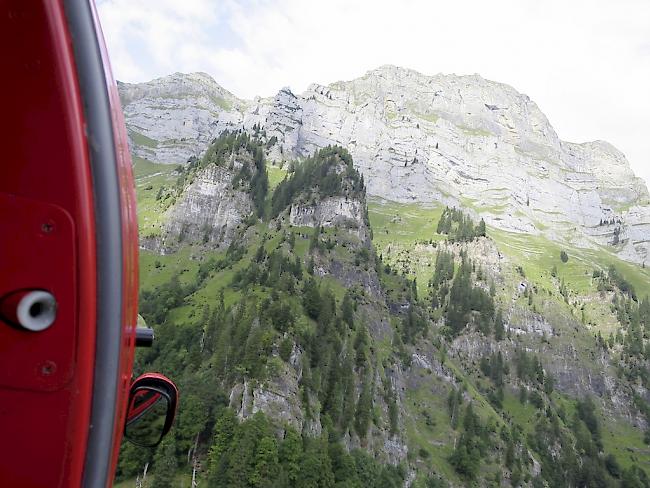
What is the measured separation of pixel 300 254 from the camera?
126 m

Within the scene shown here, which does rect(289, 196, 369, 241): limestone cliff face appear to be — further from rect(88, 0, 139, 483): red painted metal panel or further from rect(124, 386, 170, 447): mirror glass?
rect(88, 0, 139, 483): red painted metal panel

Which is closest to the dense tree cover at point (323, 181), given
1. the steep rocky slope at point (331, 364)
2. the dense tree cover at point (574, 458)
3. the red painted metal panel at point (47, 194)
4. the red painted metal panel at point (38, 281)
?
the steep rocky slope at point (331, 364)

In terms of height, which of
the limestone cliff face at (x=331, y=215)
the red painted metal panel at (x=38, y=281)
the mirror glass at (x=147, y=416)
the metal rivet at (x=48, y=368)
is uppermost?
the red painted metal panel at (x=38, y=281)

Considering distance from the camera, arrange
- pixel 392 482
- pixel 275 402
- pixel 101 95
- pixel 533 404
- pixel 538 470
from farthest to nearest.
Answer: pixel 533 404
pixel 538 470
pixel 392 482
pixel 275 402
pixel 101 95

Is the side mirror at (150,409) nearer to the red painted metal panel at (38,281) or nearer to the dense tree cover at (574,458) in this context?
the red painted metal panel at (38,281)

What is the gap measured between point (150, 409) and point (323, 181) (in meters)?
157

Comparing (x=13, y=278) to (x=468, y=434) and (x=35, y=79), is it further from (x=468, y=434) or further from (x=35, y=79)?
(x=468, y=434)

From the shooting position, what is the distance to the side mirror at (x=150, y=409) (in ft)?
14.2

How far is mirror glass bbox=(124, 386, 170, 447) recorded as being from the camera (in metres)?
4.34

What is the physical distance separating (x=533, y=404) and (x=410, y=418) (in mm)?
75363

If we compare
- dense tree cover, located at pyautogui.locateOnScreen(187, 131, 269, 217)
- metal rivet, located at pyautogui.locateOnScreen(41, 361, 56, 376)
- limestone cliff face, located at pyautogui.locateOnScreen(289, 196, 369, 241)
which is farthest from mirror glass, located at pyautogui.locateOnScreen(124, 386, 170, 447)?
dense tree cover, located at pyautogui.locateOnScreen(187, 131, 269, 217)

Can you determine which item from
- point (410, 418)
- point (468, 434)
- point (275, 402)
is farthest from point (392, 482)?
point (468, 434)

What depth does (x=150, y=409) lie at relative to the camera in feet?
15.1

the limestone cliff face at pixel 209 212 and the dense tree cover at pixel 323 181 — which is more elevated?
the dense tree cover at pixel 323 181
